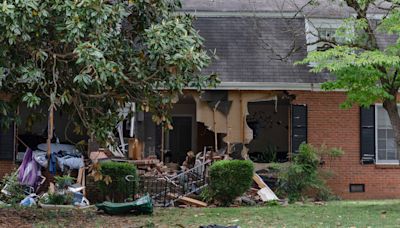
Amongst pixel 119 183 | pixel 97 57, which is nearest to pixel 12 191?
pixel 119 183

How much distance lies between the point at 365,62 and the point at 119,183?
650 centimetres

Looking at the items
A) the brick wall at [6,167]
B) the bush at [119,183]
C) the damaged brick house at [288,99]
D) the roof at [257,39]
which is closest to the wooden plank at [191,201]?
the bush at [119,183]

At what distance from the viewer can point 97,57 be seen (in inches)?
348

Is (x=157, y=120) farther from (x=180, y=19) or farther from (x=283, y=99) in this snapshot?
(x=283, y=99)

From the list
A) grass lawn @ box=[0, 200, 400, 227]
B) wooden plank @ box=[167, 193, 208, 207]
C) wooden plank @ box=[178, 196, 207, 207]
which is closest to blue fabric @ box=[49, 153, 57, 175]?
wooden plank @ box=[167, 193, 208, 207]

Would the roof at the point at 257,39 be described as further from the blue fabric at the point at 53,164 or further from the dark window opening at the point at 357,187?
the blue fabric at the point at 53,164

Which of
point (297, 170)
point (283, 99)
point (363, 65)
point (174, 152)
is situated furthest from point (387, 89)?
point (174, 152)

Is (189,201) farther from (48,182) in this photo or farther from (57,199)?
(48,182)

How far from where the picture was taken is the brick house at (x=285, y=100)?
1739 centimetres

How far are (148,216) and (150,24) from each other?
387 centimetres

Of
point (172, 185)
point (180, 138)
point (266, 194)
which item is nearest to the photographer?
point (266, 194)

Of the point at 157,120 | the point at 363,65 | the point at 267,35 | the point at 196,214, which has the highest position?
the point at 267,35

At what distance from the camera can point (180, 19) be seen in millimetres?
11172

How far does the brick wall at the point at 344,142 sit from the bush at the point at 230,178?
371 cm
